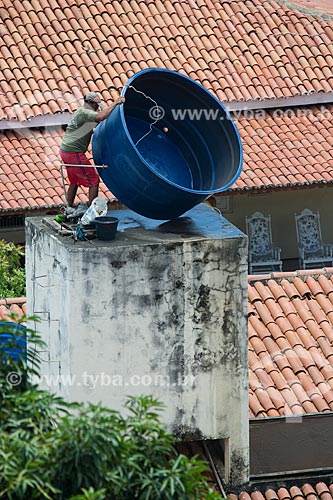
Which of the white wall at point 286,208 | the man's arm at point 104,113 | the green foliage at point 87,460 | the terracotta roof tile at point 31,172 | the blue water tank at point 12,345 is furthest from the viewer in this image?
the white wall at point 286,208

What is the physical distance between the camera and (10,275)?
21.2 metres

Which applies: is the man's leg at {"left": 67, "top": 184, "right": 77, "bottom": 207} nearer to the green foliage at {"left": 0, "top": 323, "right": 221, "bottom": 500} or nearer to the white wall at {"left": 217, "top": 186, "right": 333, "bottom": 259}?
the green foliage at {"left": 0, "top": 323, "right": 221, "bottom": 500}

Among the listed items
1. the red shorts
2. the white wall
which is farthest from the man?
the white wall

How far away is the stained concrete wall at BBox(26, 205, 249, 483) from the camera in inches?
556

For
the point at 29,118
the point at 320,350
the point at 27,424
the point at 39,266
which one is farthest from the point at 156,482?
the point at 29,118

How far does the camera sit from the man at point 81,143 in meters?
15.0

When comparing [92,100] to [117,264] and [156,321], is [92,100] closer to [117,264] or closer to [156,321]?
Answer: [117,264]

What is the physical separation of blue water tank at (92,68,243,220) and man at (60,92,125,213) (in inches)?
7.6

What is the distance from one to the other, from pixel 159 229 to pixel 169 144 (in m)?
1.06

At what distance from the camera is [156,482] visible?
1123cm

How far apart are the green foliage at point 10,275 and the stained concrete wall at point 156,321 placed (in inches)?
227

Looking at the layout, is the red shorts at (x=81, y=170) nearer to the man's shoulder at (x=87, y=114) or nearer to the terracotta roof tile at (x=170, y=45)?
the man's shoulder at (x=87, y=114)

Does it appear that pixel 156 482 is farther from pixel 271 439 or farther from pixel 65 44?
pixel 65 44

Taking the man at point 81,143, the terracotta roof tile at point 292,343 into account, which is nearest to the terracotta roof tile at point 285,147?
the terracotta roof tile at point 292,343
